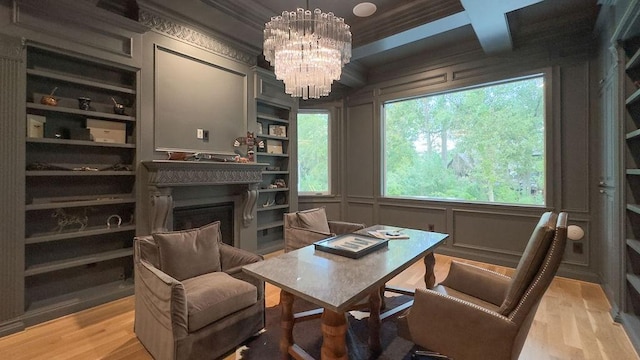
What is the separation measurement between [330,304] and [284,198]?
3.46 m

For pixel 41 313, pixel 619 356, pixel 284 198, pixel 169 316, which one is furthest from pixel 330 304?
pixel 284 198

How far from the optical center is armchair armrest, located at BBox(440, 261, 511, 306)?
1.83m

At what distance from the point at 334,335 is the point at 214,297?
2.99 ft

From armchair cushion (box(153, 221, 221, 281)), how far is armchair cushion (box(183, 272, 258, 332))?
79mm

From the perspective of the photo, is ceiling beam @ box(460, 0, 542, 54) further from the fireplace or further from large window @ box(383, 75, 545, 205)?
the fireplace

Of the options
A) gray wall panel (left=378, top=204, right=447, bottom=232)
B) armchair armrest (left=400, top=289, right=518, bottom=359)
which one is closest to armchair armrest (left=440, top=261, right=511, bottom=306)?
armchair armrest (left=400, top=289, right=518, bottom=359)

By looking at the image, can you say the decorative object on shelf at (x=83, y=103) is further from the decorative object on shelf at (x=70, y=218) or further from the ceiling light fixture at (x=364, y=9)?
the ceiling light fixture at (x=364, y=9)

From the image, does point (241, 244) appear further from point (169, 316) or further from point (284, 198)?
point (169, 316)

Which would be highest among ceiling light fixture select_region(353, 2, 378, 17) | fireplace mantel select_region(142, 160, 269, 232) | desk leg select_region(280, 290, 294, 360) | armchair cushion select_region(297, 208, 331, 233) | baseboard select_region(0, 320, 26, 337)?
ceiling light fixture select_region(353, 2, 378, 17)

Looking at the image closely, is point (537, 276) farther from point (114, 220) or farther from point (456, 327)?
point (114, 220)

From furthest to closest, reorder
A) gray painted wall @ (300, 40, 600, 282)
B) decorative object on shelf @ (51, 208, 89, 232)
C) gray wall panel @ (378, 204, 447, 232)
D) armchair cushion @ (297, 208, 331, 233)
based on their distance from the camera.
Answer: gray wall panel @ (378, 204, 447, 232), gray painted wall @ (300, 40, 600, 282), armchair cushion @ (297, 208, 331, 233), decorative object on shelf @ (51, 208, 89, 232)

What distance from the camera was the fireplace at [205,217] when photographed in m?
3.34

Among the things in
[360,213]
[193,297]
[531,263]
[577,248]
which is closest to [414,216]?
[360,213]

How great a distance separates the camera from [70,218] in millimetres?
2660
